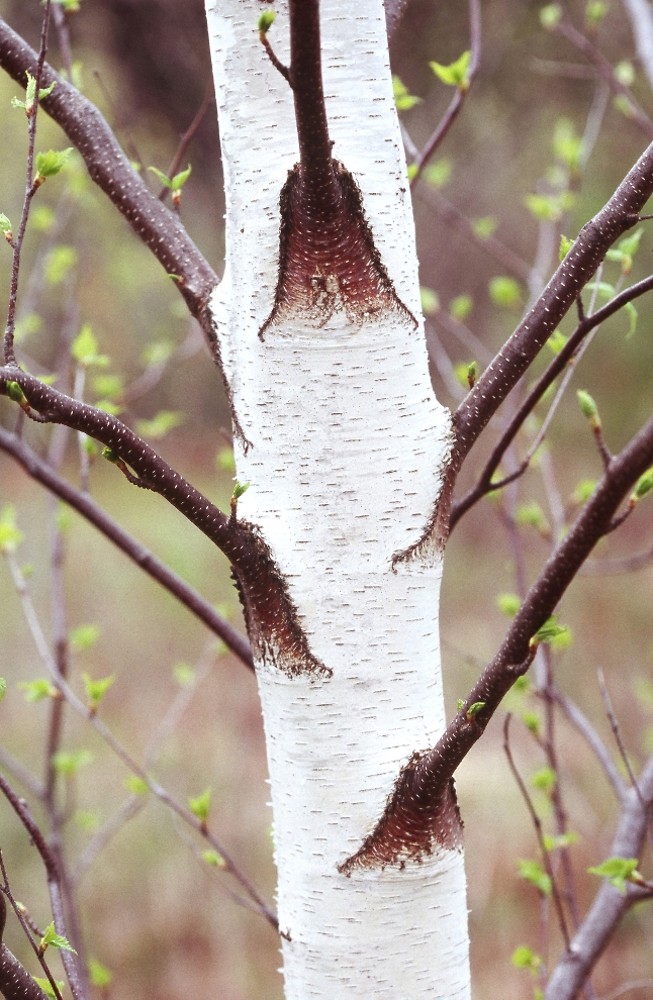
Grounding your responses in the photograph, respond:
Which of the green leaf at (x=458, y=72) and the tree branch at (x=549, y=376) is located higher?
the green leaf at (x=458, y=72)

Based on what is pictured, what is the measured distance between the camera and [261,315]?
758 millimetres

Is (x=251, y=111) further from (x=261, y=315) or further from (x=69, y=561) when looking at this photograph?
(x=69, y=561)

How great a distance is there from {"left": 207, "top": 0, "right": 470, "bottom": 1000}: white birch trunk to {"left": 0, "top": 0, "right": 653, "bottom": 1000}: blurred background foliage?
2.67 ft

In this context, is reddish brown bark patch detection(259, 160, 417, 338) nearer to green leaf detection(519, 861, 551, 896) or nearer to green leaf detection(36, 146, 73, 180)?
green leaf detection(36, 146, 73, 180)

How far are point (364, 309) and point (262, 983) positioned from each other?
3.03 m

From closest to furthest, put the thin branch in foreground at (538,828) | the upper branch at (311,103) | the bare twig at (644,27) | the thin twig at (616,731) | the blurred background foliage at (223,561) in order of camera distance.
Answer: the upper branch at (311,103) → the thin branch in foreground at (538,828) → the thin twig at (616,731) → the bare twig at (644,27) → the blurred background foliage at (223,561)

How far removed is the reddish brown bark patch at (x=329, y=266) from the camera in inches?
28.4

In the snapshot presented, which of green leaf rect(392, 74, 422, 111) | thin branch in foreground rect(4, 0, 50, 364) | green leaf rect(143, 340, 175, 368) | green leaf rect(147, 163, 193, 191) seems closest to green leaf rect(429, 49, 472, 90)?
green leaf rect(392, 74, 422, 111)

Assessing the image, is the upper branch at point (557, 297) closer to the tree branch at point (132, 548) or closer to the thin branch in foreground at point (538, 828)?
the thin branch in foreground at point (538, 828)

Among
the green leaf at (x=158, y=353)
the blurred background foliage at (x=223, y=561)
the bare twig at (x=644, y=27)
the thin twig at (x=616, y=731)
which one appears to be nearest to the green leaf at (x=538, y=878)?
the thin twig at (x=616, y=731)

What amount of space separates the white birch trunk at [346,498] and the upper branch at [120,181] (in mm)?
123

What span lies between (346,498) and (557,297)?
0.72 feet

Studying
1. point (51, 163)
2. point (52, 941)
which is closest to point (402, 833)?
point (52, 941)

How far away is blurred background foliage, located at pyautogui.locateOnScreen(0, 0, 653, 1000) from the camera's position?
3273 millimetres
